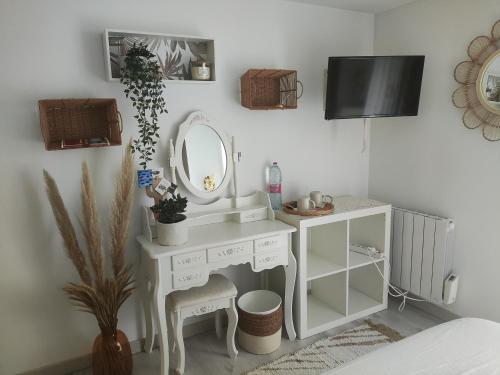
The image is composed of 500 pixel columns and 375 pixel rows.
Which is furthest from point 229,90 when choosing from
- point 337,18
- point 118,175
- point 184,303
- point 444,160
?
point 444,160

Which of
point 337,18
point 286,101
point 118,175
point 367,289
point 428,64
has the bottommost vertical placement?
point 367,289

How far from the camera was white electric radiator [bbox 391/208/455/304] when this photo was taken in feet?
8.15

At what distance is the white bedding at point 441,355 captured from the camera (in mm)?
1257

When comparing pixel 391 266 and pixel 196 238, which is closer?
pixel 196 238

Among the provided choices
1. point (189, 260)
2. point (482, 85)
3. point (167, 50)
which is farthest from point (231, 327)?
point (482, 85)

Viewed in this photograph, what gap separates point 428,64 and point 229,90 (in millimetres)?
1397

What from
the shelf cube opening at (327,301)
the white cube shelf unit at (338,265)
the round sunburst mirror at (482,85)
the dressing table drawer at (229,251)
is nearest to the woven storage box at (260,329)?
the white cube shelf unit at (338,265)

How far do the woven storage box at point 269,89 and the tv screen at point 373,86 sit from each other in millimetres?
268

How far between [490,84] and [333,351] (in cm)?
188

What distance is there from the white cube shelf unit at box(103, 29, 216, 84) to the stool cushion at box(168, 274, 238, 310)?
1.22m

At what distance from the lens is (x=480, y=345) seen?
1365mm

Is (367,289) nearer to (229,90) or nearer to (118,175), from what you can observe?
(229,90)

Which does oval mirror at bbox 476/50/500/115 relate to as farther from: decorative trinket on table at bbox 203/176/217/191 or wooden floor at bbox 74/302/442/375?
decorative trinket on table at bbox 203/176/217/191

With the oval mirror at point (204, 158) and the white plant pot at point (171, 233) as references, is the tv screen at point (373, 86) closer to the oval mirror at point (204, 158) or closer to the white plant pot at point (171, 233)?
the oval mirror at point (204, 158)
